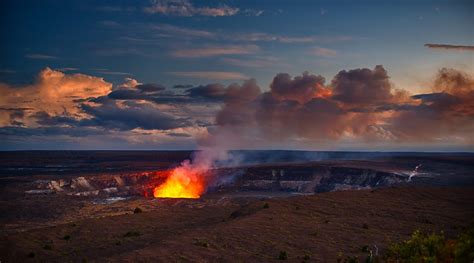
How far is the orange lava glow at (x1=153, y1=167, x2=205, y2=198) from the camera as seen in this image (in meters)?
99.8

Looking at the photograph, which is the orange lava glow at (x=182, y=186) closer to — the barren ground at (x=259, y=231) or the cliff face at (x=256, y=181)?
the cliff face at (x=256, y=181)

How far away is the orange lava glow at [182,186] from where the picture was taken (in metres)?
99.8

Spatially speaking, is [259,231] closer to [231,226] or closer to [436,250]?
[231,226]

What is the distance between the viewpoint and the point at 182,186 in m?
107

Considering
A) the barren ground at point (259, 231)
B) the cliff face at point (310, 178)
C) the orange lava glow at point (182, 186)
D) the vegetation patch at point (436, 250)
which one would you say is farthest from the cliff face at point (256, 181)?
the vegetation patch at point (436, 250)

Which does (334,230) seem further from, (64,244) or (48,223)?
(48,223)

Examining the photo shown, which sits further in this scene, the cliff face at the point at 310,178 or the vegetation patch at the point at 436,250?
the cliff face at the point at 310,178

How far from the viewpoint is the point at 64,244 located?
3416cm

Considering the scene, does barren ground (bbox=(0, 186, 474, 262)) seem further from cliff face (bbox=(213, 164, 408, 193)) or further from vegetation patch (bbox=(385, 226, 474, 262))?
cliff face (bbox=(213, 164, 408, 193))

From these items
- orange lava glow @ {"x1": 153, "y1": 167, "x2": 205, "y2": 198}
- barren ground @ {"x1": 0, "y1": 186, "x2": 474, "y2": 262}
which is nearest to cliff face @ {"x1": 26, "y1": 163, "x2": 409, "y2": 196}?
orange lava glow @ {"x1": 153, "y1": 167, "x2": 205, "y2": 198}

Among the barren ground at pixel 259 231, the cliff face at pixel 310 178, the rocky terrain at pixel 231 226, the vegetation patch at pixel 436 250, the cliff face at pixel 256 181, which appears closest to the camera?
the vegetation patch at pixel 436 250

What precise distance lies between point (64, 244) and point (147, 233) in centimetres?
690

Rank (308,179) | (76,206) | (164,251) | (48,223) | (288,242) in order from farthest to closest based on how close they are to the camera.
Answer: (308,179) < (76,206) < (48,223) < (288,242) < (164,251)

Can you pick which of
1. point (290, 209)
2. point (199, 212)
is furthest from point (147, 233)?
point (290, 209)
